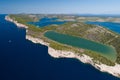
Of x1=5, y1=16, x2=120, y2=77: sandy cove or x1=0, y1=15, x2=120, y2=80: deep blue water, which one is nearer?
x1=0, y1=15, x2=120, y2=80: deep blue water

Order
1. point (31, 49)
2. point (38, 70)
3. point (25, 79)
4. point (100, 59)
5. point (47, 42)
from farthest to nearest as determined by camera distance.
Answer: point (47, 42), point (31, 49), point (100, 59), point (38, 70), point (25, 79)

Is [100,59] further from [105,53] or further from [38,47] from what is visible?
[38,47]

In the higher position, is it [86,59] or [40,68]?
[86,59]

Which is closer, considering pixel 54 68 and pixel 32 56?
pixel 54 68

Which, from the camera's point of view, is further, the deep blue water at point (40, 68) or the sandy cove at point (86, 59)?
the sandy cove at point (86, 59)

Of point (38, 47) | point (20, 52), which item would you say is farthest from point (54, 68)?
point (38, 47)

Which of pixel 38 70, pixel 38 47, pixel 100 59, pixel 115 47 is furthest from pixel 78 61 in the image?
pixel 115 47

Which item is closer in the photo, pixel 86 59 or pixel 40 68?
pixel 40 68

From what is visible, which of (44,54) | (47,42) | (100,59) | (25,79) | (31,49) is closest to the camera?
(25,79)

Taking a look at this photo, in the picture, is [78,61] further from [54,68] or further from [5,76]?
[5,76]
